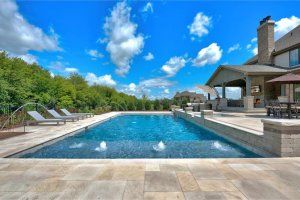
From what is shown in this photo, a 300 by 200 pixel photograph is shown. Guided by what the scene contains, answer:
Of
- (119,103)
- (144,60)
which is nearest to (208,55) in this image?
(144,60)

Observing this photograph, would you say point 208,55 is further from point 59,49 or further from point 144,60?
point 59,49

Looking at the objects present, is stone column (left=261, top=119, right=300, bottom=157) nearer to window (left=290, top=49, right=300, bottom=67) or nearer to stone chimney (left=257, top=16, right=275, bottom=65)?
window (left=290, top=49, right=300, bottom=67)

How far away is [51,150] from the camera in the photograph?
293 inches

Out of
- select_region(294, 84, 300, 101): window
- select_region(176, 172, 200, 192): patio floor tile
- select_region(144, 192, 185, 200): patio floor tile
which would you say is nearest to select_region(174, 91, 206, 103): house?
select_region(294, 84, 300, 101): window

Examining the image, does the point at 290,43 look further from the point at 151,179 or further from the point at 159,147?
the point at 151,179

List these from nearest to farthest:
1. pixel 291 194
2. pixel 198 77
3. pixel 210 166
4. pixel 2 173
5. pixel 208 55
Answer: pixel 291 194
pixel 2 173
pixel 210 166
pixel 208 55
pixel 198 77

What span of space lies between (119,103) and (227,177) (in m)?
28.9

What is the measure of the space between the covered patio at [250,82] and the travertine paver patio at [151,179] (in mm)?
15172

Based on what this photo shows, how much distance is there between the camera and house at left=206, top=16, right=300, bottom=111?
1936cm

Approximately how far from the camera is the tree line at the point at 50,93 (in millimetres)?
13893

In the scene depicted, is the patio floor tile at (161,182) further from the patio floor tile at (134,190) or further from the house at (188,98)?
the house at (188,98)

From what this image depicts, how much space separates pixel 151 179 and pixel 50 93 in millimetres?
17649

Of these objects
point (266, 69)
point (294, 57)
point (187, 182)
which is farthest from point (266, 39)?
point (187, 182)

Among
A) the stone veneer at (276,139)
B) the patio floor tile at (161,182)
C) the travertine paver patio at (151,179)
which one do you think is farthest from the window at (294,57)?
the patio floor tile at (161,182)
